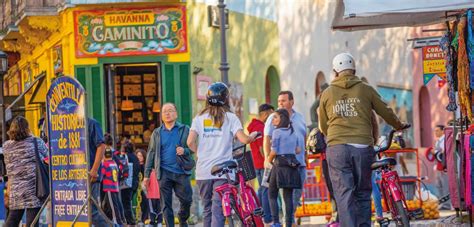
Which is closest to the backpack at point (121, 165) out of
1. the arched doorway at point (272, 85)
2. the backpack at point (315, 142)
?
the backpack at point (315, 142)

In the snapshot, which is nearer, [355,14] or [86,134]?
[355,14]

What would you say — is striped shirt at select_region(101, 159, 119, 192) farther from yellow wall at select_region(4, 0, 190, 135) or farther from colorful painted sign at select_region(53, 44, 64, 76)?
colorful painted sign at select_region(53, 44, 64, 76)

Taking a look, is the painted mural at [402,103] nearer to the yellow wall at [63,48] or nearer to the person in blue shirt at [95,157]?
the yellow wall at [63,48]

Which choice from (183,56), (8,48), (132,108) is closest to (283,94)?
(183,56)

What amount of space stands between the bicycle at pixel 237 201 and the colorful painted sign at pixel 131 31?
40.6 feet

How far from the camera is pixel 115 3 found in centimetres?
2608

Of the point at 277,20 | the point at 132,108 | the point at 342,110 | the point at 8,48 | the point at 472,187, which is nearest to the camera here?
the point at 342,110

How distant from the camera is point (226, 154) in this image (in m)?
14.5

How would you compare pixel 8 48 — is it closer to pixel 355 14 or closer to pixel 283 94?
pixel 283 94

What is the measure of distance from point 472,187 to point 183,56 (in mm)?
11246

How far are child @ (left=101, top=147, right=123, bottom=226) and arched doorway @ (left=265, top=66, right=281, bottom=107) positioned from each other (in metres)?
10.6

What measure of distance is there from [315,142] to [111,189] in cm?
585

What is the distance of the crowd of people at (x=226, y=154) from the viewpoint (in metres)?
13.4

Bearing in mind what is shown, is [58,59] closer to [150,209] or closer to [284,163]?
[150,209]
